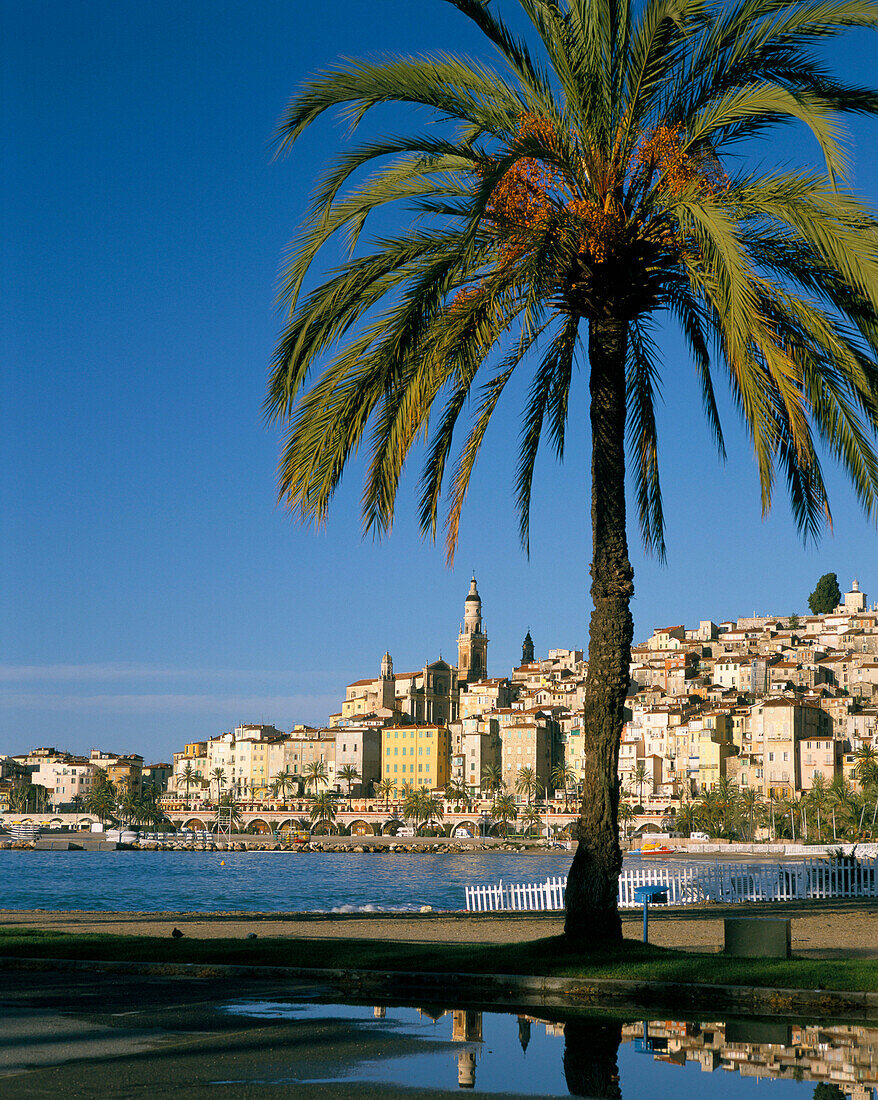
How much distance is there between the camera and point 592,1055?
894 cm

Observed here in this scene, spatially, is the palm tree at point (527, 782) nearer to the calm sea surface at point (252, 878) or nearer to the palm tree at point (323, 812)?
the palm tree at point (323, 812)

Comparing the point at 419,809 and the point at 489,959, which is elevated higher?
the point at 489,959

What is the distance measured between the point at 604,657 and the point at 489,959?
3.30 meters

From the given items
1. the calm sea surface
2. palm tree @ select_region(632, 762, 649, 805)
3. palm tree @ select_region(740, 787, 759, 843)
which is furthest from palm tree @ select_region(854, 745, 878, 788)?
the calm sea surface

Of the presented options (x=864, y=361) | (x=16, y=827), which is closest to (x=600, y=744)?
(x=864, y=361)

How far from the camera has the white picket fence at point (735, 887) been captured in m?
34.6

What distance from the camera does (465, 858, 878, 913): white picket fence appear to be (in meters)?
34.6

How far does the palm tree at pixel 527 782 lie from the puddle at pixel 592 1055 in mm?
176346

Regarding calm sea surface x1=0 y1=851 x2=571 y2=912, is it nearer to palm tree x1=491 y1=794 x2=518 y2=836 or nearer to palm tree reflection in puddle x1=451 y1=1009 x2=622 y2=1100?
palm tree x1=491 y1=794 x2=518 y2=836

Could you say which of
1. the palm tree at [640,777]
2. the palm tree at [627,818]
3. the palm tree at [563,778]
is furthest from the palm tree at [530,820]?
the palm tree at [627,818]

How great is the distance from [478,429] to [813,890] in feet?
82.5

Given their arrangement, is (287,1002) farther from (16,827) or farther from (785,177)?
(16,827)

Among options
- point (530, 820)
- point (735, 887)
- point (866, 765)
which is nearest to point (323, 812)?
point (530, 820)

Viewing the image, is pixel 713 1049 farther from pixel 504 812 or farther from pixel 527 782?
pixel 527 782
